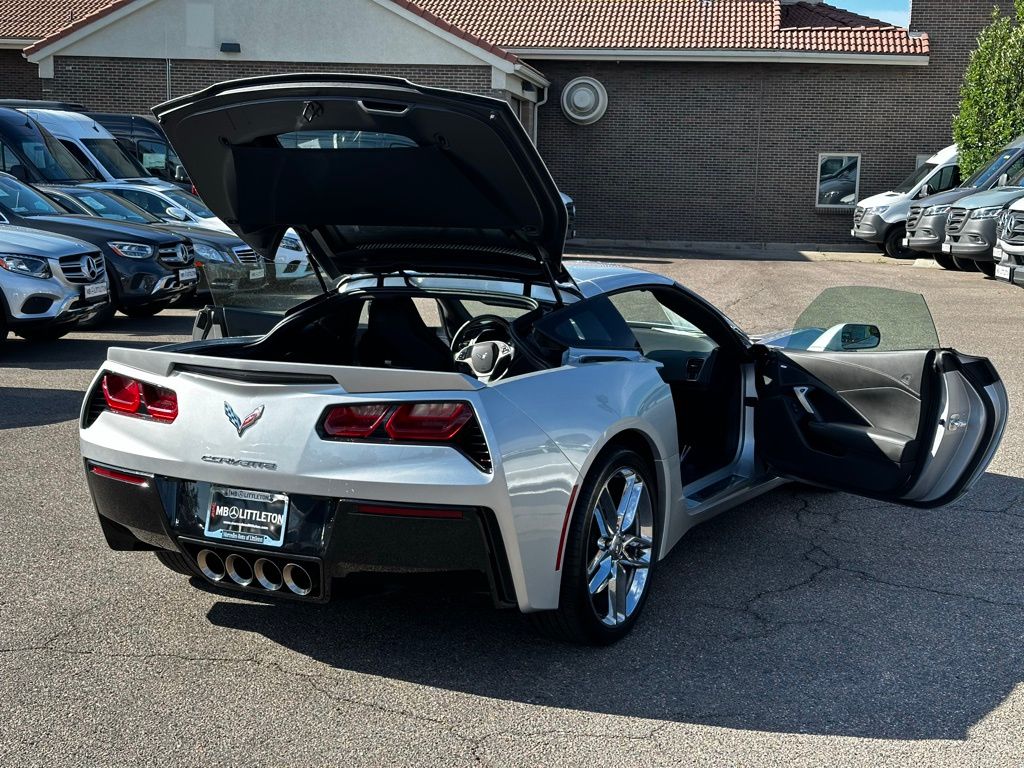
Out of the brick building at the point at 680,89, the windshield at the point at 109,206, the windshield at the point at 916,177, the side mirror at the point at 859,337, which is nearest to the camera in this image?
the side mirror at the point at 859,337

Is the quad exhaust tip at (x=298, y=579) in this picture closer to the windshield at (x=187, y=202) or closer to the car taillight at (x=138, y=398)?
the car taillight at (x=138, y=398)

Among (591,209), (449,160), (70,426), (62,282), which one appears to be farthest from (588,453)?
(591,209)

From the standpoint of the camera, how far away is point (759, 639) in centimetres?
460

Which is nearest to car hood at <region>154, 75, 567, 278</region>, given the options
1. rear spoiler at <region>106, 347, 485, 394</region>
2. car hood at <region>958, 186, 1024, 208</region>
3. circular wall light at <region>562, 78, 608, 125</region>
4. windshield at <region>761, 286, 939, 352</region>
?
rear spoiler at <region>106, 347, 485, 394</region>

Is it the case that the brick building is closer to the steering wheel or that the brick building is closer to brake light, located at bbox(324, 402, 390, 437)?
the steering wheel

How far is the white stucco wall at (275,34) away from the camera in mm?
28562

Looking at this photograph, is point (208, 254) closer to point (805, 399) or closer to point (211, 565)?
point (805, 399)

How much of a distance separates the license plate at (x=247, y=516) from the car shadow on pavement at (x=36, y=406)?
465 centimetres

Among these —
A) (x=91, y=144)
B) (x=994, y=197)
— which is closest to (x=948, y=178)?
(x=994, y=197)

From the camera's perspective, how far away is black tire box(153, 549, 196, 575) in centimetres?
435

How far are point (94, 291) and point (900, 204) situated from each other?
18972 millimetres

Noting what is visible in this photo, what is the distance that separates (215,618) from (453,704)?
1186mm

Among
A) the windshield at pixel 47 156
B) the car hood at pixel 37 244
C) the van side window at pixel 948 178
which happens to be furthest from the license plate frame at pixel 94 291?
the van side window at pixel 948 178

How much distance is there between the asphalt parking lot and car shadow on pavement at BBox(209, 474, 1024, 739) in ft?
0.04
